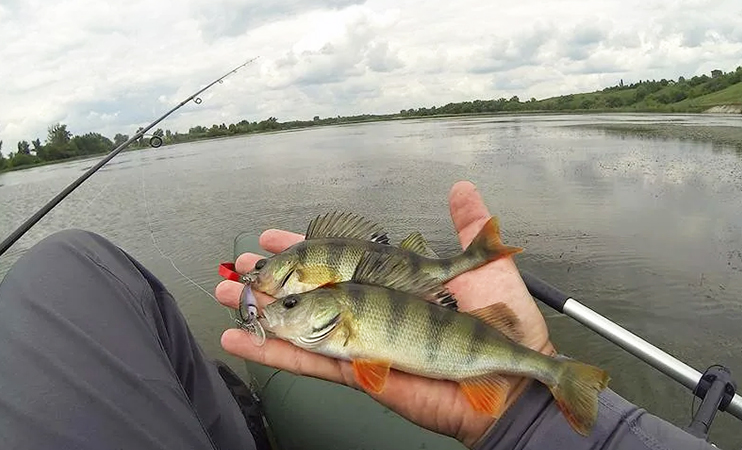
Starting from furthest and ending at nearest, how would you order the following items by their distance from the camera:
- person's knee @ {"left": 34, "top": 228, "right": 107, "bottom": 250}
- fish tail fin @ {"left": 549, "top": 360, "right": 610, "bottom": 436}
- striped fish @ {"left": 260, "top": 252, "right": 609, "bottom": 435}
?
person's knee @ {"left": 34, "top": 228, "right": 107, "bottom": 250} → striped fish @ {"left": 260, "top": 252, "right": 609, "bottom": 435} → fish tail fin @ {"left": 549, "top": 360, "right": 610, "bottom": 436}

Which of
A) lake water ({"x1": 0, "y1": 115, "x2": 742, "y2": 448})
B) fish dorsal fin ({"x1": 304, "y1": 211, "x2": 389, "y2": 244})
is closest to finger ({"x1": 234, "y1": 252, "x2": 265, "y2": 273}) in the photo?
fish dorsal fin ({"x1": 304, "y1": 211, "x2": 389, "y2": 244})

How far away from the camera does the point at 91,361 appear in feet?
6.88

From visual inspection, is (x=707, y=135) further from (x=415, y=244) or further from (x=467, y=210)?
(x=415, y=244)

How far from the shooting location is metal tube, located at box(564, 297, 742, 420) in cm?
298

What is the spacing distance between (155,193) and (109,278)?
15.4 m

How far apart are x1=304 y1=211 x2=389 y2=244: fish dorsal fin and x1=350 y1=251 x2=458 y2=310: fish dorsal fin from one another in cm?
66

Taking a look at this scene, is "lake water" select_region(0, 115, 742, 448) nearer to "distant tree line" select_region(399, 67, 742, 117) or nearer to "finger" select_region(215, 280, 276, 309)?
"finger" select_region(215, 280, 276, 309)

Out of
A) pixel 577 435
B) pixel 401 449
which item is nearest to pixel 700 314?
pixel 401 449

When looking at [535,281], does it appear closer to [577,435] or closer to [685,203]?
[577,435]

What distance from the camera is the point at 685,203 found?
12.0 metres

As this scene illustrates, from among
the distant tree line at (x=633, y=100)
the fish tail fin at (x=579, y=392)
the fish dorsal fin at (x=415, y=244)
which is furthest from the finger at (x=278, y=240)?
the distant tree line at (x=633, y=100)

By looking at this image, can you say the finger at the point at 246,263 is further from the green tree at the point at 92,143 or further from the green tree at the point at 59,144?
the green tree at the point at 59,144

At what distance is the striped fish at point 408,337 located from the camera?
2199 mm

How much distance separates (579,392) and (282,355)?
1249 mm
